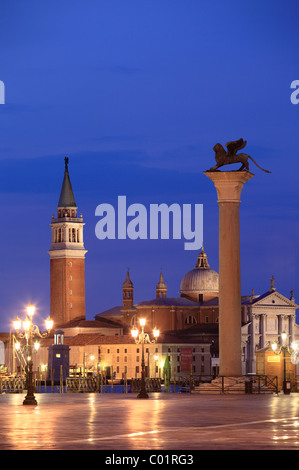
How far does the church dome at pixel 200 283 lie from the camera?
168625 mm

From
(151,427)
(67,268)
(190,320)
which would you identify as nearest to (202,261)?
(190,320)

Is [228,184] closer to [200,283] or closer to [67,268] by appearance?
[67,268]

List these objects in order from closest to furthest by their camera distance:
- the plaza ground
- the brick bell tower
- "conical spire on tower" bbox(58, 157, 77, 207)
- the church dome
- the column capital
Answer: the plaza ground → the column capital → the brick bell tower → the church dome → "conical spire on tower" bbox(58, 157, 77, 207)

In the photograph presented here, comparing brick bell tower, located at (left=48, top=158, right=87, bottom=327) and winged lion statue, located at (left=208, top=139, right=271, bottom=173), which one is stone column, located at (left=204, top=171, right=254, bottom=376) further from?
brick bell tower, located at (left=48, top=158, right=87, bottom=327)

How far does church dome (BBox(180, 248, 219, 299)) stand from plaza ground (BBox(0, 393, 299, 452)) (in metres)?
143

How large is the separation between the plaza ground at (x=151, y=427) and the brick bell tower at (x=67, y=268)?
13585 centimetres

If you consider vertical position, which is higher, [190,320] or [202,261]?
[202,261]

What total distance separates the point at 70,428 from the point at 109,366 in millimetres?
143436

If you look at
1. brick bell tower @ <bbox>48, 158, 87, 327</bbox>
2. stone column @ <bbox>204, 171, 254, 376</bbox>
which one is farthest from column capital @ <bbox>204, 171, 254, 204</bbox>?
brick bell tower @ <bbox>48, 158, 87, 327</bbox>

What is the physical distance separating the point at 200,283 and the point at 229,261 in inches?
5328

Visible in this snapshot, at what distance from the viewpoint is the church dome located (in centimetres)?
16862

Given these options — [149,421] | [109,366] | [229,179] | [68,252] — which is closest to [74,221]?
[68,252]

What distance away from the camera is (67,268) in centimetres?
16175

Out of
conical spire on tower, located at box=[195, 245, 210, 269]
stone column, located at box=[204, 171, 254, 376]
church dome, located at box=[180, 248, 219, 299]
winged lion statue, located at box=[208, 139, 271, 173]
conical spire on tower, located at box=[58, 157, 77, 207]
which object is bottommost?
stone column, located at box=[204, 171, 254, 376]
